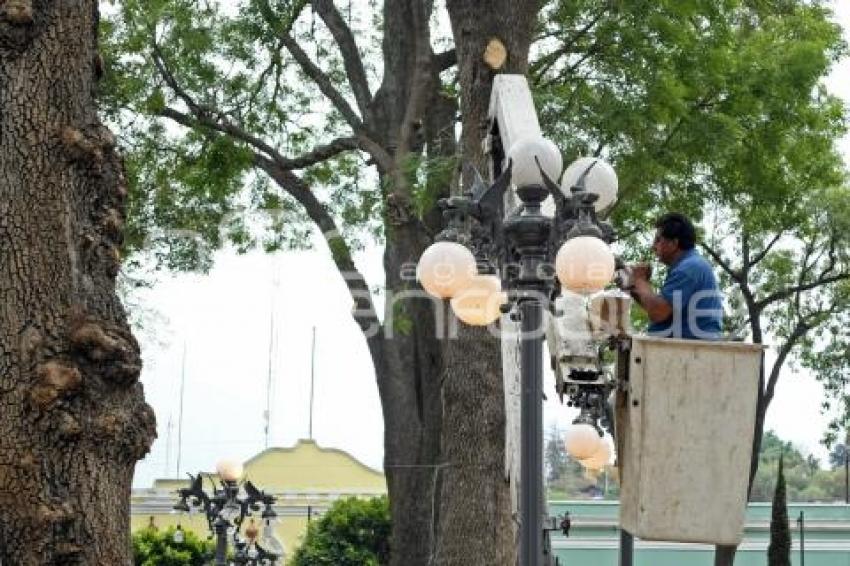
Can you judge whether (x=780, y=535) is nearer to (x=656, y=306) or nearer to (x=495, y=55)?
(x=495, y=55)

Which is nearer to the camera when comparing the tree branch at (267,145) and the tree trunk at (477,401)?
the tree trunk at (477,401)

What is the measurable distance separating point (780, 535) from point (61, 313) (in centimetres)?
2445

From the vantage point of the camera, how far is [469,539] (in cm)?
1253

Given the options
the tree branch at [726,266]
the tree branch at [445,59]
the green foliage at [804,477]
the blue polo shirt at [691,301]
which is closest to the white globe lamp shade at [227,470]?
the tree branch at [445,59]

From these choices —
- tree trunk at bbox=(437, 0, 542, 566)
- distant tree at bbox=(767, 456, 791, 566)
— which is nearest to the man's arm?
tree trunk at bbox=(437, 0, 542, 566)

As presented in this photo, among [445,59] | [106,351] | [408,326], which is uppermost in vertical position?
[445,59]

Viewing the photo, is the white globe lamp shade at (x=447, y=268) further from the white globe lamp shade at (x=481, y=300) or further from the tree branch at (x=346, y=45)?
the tree branch at (x=346, y=45)

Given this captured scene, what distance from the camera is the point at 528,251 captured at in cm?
660

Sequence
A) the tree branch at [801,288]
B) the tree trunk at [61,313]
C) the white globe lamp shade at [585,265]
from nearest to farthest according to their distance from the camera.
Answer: the tree trunk at [61,313], the white globe lamp shade at [585,265], the tree branch at [801,288]

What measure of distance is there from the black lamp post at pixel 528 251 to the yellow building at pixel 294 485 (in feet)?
83.6

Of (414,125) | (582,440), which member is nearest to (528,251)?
(582,440)

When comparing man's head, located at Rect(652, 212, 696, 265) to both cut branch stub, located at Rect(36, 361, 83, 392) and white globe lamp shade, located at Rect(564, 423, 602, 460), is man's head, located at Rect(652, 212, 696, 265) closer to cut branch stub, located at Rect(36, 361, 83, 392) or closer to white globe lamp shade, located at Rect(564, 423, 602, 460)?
cut branch stub, located at Rect(36, 361, 83, 392)

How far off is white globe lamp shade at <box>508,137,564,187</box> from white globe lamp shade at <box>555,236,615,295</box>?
0.47m

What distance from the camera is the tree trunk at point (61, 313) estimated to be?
5.88m
